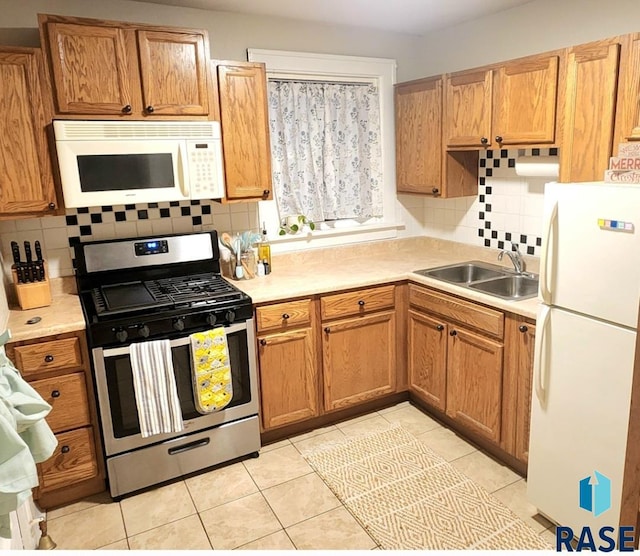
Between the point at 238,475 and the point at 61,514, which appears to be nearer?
the point at 61,514

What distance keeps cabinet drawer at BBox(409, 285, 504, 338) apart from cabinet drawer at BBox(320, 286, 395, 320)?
0.16 meters

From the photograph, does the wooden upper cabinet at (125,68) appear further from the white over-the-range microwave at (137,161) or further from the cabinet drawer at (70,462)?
the cabinet drawer at (70,462)

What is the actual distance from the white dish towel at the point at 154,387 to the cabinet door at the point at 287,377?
1.71ft

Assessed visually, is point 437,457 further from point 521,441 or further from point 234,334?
point 234,334

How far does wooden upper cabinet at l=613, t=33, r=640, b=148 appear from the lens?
212cm

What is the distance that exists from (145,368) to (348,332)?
1177 mm

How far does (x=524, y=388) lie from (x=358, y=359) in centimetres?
99

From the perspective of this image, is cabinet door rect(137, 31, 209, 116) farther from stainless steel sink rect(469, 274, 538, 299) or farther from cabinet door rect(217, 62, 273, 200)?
stainless steel sink rect(469, 274, 538, 299)

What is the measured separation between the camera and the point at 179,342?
2.46 meters

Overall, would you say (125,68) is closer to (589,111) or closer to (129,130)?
(129,130)

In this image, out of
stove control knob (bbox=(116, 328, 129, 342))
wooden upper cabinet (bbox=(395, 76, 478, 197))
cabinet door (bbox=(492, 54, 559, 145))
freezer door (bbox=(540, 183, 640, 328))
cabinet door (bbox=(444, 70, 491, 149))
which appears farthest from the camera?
wooden upper cabinet (bbox=(395, 76, 478, 197))

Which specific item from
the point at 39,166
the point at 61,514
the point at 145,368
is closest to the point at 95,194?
the point at 39,166

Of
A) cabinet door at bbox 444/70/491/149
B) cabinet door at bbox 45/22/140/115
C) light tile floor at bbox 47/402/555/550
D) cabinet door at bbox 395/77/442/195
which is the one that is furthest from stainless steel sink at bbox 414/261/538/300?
cabinet door at bbox 45/22/140/115

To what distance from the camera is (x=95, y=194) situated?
2.47 metres
